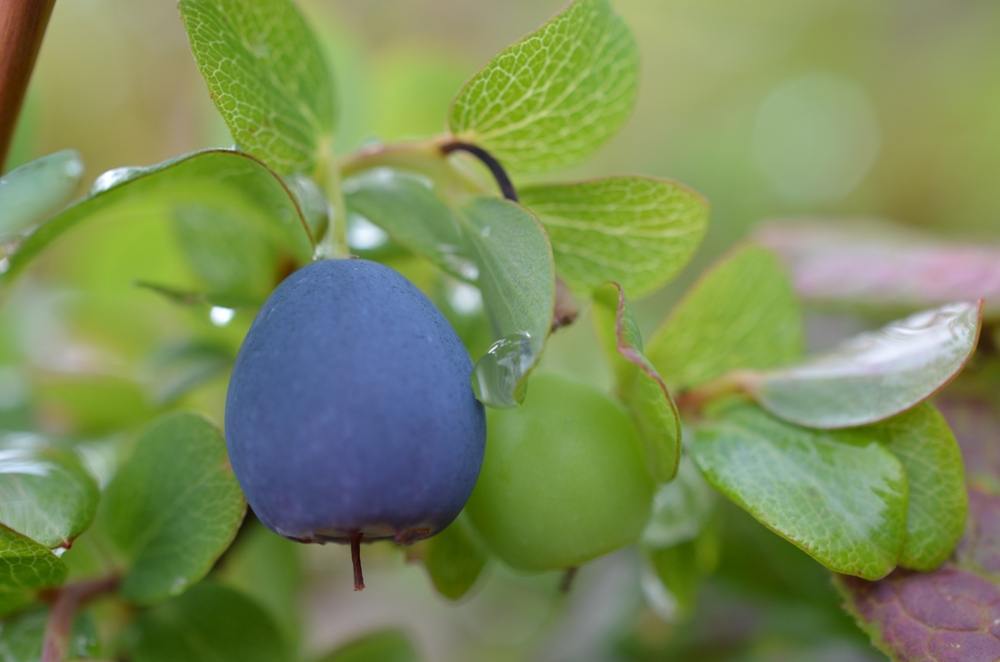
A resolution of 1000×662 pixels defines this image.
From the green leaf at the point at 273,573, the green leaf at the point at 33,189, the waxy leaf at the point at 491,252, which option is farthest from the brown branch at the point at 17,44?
the green leaf at the point at 273,573

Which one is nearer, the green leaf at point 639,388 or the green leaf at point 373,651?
the green leaf at point 639,388

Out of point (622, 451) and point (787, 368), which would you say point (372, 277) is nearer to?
point (622, 451)

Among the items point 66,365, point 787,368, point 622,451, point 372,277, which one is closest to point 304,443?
point 372,277

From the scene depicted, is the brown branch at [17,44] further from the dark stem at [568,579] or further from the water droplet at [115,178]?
the dark stem at [568,579]

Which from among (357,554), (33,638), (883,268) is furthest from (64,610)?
(883,268)

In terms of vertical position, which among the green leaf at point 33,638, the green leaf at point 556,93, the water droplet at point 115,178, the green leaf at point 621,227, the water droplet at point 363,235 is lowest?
the green leaf at point 33,638

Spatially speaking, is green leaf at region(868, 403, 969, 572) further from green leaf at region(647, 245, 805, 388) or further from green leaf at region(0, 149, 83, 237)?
green leaf at region(0, 149, 83, 237)

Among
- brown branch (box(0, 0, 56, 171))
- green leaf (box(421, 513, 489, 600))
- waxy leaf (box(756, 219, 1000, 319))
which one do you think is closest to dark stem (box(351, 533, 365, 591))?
green leaf (box(421, 513, 489, 600))
